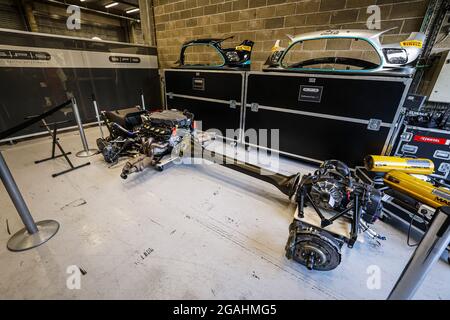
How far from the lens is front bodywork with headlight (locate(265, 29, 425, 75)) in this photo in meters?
1.96

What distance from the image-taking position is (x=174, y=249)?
55.8 inches

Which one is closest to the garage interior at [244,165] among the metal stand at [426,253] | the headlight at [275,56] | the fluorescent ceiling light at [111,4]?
the metal stand at [426,253]

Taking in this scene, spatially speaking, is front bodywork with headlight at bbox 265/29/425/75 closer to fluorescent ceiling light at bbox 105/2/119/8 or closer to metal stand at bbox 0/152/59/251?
metal stand at bbox 0/152/59/251

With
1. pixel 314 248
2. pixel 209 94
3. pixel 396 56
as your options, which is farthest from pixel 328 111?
pixel 209 94

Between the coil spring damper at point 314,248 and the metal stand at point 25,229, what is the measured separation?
179cm

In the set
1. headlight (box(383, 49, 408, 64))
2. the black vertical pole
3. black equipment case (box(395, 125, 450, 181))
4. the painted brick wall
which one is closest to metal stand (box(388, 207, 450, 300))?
black equipment case (box(395, 125, 450, 181))

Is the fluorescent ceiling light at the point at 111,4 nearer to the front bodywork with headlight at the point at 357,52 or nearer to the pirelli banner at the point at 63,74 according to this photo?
the pirelli banner at the point at 63,74

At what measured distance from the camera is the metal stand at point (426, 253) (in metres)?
0.68

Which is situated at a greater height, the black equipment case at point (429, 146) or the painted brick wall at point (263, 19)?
the painted brick wall at point (263, 19)

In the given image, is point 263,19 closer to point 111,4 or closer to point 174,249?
point 174,249

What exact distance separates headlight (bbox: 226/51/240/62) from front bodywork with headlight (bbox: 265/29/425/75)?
55cm

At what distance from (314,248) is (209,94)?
→ 285 centimetres
